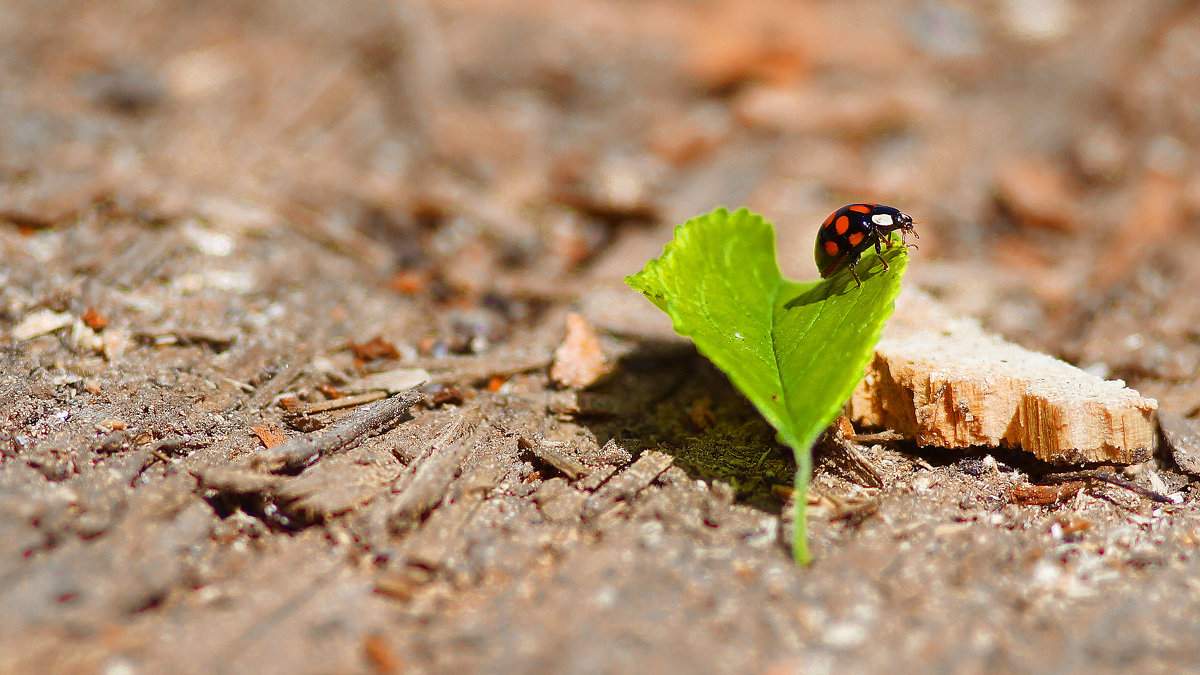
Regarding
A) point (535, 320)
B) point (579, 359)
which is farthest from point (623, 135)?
point (579, 359)

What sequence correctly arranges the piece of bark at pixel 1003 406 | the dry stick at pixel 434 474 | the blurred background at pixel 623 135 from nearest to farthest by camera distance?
the dry stick at pixel 434 474 < the piece of bark at pixel 1003 406 < the blurred background at pixel 623 135

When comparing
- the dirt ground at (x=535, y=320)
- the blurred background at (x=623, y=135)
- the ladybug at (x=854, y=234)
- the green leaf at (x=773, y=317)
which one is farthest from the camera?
the blurred background at (x=623, y=135)

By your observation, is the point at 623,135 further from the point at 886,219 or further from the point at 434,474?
the point at 434,474

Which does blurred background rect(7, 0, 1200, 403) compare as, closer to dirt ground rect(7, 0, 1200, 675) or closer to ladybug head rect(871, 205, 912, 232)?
dirt ground rect(7, 0, 1200, 675)

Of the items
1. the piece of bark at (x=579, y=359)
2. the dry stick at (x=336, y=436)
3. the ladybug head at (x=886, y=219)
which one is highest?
the ladybug head at (x=886, y=219)

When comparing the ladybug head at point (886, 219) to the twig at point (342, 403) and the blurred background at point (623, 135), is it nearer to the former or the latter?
the blurred background at point (623, 135)

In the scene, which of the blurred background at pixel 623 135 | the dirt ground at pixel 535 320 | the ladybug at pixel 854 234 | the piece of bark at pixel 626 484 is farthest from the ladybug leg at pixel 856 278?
the blurred background at pixel 623 135

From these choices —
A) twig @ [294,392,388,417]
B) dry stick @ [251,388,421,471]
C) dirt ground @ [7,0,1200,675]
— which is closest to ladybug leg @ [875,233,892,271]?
dirt ground @ [7,0,1200,675]
